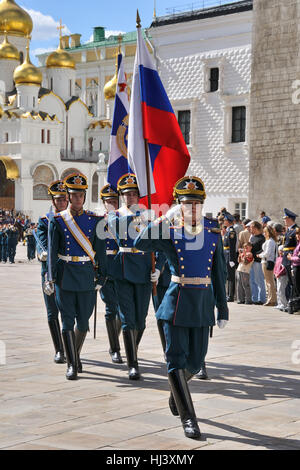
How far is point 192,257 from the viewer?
6184mm

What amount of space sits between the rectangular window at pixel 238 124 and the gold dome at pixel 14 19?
35.1m

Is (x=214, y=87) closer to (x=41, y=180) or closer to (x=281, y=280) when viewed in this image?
(x=281, y=280)

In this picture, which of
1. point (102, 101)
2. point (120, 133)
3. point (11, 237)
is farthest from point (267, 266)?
point (102, 101)

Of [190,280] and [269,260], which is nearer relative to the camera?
[190,280]

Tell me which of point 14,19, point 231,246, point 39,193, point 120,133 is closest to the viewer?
Result: point 120,133

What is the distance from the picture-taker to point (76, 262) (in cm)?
814

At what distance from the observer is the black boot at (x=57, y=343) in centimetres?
865

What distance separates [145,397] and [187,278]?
4.56 ft

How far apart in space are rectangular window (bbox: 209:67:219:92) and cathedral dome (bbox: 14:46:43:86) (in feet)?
95.5

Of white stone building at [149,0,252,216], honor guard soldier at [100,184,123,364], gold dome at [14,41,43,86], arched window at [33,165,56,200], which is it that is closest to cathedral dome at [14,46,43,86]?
gold dome at [14,41,43,86]

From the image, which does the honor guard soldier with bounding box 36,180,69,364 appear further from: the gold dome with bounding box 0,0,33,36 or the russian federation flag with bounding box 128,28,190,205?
the gold dome with bounding box 0,0,33,36

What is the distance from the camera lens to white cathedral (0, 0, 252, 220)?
1310 inches

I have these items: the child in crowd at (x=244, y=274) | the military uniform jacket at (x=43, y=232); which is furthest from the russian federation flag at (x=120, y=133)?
the child in crowd at (x=244, y=274)

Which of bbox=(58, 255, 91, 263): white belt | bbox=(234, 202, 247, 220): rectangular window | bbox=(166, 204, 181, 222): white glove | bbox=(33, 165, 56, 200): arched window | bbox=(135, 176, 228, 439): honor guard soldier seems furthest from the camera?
bbox=(33, 165, 56, 200): arched window
